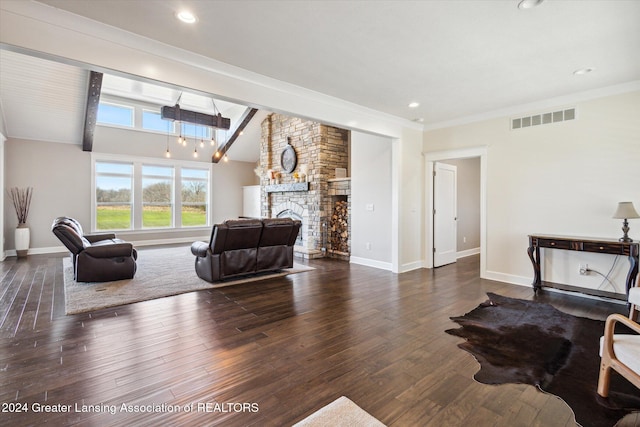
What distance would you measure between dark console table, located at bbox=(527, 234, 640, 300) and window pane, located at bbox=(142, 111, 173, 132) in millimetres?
9302

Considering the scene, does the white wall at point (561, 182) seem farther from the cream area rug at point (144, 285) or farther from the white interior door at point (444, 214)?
the cream area rug at point (144, 285)

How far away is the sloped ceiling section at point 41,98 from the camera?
5.55 meters

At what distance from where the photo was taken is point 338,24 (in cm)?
264

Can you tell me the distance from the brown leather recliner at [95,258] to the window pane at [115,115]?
4.43m

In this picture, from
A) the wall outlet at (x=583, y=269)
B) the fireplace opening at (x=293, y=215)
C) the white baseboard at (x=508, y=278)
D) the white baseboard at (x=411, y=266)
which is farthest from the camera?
the fireplace opening at (x=293, y=215)

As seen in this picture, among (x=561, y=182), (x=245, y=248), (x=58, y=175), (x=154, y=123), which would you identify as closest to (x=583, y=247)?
(x=561, y=182)

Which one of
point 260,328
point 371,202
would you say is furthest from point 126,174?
point 260,328

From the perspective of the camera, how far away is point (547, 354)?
2.59 m

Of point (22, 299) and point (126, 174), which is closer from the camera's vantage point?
point (22, 299)

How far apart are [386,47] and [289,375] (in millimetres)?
3114

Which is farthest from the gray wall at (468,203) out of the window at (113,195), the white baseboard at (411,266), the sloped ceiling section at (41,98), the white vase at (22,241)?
the white vase at (22,241)

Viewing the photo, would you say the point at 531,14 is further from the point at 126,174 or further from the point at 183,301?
the point at 126,174

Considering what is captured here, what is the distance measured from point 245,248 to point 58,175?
20.7ft

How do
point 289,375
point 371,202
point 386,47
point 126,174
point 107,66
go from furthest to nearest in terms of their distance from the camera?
point 126,174 → point 371,202 → point 386,47 → point 107,66 → point 289,375
